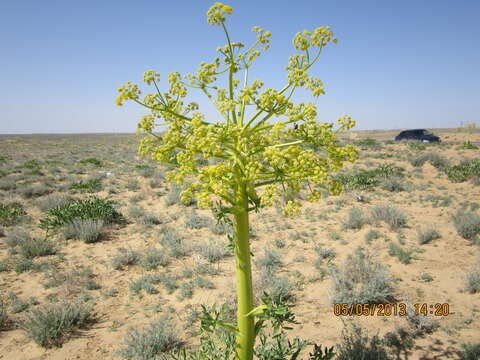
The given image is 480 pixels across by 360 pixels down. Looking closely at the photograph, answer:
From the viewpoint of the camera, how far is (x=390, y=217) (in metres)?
7.45

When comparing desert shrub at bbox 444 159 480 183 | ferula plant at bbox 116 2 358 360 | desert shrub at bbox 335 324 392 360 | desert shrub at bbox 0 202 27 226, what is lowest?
desert shrub at bbox 335 324 392 360

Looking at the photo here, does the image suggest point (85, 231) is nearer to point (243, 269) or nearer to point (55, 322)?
point (55, 322)

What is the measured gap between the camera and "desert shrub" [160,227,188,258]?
251 inches

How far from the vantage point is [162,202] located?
431 inches

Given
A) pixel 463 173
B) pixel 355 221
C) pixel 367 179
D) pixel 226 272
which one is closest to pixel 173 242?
pixel 226 272

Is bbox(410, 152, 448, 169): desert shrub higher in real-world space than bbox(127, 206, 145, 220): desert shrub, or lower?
higher

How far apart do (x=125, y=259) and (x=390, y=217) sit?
22.5 feet

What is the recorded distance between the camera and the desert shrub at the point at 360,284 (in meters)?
4.38

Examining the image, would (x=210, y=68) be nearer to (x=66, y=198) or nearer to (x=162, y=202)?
(x=162, y=202)

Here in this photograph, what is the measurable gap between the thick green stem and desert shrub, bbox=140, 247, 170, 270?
472 centimetres

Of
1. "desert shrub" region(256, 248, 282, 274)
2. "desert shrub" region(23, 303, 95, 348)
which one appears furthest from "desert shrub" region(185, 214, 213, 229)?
"desert shrub" region(23, 303, 95, 348)

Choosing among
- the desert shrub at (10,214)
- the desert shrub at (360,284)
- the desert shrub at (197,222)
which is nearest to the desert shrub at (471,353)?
the desert shrub at (360,284)

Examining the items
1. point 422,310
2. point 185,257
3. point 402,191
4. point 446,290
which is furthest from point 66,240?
point 402,191

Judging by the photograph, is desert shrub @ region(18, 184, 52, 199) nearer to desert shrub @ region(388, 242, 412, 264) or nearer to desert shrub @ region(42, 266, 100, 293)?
desert shrub @ region(42, 266, 100, 293)
